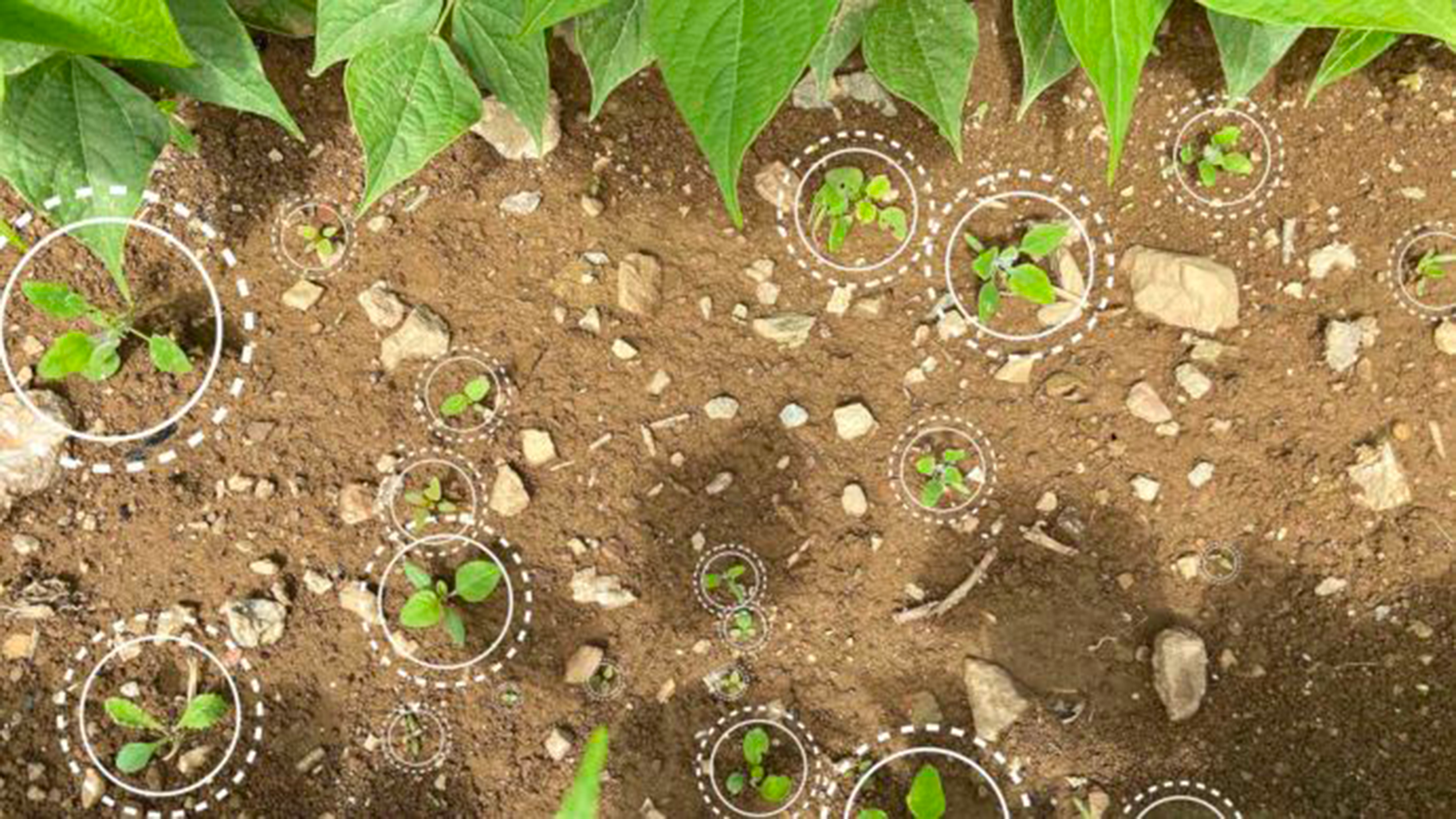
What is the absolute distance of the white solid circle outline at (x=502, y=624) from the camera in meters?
2.08

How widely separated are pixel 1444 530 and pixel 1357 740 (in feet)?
1.20

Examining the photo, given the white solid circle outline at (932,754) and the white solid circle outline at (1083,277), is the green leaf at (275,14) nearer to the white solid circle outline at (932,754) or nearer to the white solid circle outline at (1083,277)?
the white solid circle outline at (1083,277)

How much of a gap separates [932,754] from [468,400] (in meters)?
0.94

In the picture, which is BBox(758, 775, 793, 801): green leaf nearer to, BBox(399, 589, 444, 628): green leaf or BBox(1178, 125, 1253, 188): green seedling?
BBox(399, 589, 444, 628): green leaf

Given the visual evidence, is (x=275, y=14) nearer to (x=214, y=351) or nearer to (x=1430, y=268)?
(x=214, y=351)

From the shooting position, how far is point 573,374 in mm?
2096

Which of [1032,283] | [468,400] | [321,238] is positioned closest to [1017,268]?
[1032,283]

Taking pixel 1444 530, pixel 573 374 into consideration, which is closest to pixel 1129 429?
pixel 1444 530

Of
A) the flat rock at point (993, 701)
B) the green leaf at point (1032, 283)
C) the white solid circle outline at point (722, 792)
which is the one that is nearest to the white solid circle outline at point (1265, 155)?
the green leaf at point (1032, 283)

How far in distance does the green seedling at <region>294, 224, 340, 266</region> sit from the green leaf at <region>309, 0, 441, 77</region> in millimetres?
576

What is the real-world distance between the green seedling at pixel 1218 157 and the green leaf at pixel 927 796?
1.04 m

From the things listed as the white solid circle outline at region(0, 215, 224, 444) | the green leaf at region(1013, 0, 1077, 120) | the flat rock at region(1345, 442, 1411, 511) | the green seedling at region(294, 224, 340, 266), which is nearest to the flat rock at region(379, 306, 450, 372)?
the green seedling at region(294, 224, 340, 266)

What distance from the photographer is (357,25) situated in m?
1.52

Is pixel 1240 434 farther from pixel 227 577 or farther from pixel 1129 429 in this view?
pixel 227 577
